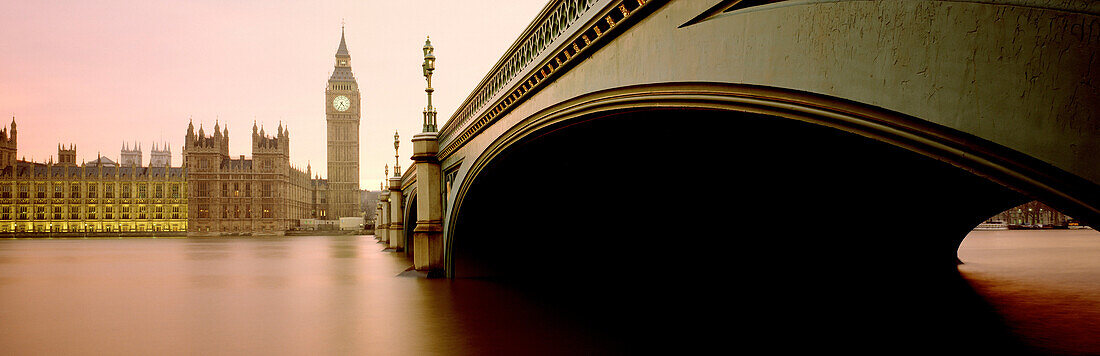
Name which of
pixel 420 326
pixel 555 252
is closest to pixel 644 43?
pixel 420 326

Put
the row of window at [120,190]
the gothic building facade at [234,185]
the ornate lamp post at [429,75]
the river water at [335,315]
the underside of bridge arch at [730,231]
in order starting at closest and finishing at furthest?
the underside of bridge arch at [730,231]
the river water at [335,315]
the ornate lamp post at [429,75]
the gothic building facade at [234,185]
the row of window at [120,190]

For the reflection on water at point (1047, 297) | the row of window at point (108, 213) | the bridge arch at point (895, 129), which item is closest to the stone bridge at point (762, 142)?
the bridge arch at point (895, 129)

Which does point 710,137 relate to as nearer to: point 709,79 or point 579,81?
point 579,81

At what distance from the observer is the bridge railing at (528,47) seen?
6684 millimetres

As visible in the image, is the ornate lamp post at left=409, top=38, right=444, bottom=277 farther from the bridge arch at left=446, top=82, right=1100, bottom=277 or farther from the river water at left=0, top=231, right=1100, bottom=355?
the bridge arch at left=446, top=82, right=1100, bottom=277

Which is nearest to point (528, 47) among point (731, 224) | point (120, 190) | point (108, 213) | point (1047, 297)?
point (731, 224)

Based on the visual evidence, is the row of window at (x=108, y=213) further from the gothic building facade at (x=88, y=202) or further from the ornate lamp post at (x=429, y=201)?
the ornate lamp post at (x=429, y=201)

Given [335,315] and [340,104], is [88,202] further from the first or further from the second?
[335,315]

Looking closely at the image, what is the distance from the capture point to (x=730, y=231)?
15203 mm

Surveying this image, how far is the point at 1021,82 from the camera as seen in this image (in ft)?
7.41

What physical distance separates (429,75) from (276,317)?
7.03 meters

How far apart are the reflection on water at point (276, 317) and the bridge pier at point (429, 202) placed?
74cm

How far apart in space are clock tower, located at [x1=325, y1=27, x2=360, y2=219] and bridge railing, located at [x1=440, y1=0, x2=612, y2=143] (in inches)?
4007

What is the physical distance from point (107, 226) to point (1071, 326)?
10414 cm
